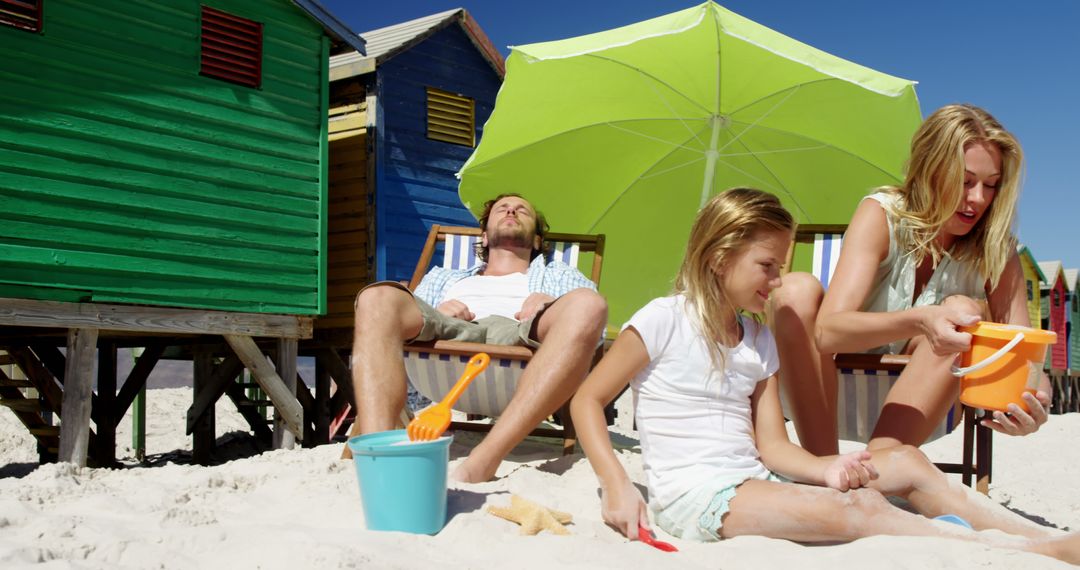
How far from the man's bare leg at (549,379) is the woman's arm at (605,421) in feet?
1.50

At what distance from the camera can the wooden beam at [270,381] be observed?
24.0 ft

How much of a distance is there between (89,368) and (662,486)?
17.5 ft

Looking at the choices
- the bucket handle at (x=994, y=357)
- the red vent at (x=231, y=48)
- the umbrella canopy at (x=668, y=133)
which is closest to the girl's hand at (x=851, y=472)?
the bucket handle at (x=994, y=357)

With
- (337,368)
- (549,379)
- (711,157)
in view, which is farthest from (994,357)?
(337,368)

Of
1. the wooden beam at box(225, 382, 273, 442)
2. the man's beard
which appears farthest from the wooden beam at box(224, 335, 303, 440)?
the man's beard

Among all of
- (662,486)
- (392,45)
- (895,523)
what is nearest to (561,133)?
(662,486)

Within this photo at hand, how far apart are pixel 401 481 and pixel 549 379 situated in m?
0.90

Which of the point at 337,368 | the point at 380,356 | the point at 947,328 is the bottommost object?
the point at 337,368

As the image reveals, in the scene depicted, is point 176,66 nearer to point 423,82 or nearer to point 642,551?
point 423,82

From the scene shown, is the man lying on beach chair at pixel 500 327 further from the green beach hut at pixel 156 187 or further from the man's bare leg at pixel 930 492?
the green beach hut at pixel 156 187

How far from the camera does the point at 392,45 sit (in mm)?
9773

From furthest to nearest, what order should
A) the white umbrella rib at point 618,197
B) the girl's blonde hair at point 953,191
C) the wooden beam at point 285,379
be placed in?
the wooden beam at point 285,379 < the white umbrella rib at point 618,197 < the girl's blonde hair at point 953,191

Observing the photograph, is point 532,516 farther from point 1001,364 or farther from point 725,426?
point 1001,364

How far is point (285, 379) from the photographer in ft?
25.7
